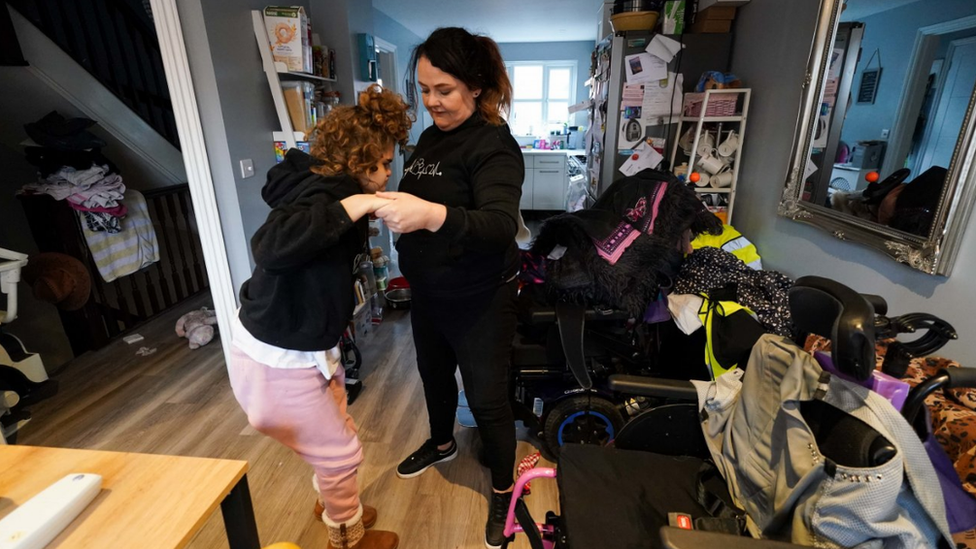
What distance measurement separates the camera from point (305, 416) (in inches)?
42.1

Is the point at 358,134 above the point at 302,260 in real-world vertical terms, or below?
above

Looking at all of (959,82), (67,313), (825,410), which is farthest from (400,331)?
(959,82)

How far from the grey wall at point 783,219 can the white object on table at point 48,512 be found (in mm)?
1787

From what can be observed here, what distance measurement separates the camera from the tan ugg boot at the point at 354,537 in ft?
4.09

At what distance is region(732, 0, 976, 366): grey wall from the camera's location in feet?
3.63

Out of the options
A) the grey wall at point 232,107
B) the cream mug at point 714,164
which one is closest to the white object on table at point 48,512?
the grey wall at point 232,107

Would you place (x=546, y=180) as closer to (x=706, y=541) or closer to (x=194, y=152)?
(x=194, y=152)

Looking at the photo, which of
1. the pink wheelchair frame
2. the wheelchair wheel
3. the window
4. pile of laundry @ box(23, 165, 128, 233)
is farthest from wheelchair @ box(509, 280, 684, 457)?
the window

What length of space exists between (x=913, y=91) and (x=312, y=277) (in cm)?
163

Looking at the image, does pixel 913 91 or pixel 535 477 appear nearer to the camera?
pixel 535 477

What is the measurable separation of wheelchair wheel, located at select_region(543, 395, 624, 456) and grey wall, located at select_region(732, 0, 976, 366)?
88 centimetres

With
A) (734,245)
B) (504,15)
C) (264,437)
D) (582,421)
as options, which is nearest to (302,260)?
(582,421)

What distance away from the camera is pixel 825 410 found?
814 millimetres

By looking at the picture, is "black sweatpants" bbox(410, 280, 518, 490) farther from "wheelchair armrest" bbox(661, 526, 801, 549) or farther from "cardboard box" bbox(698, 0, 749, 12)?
"cardboard box" bbox(698, 0, 749, 12)
